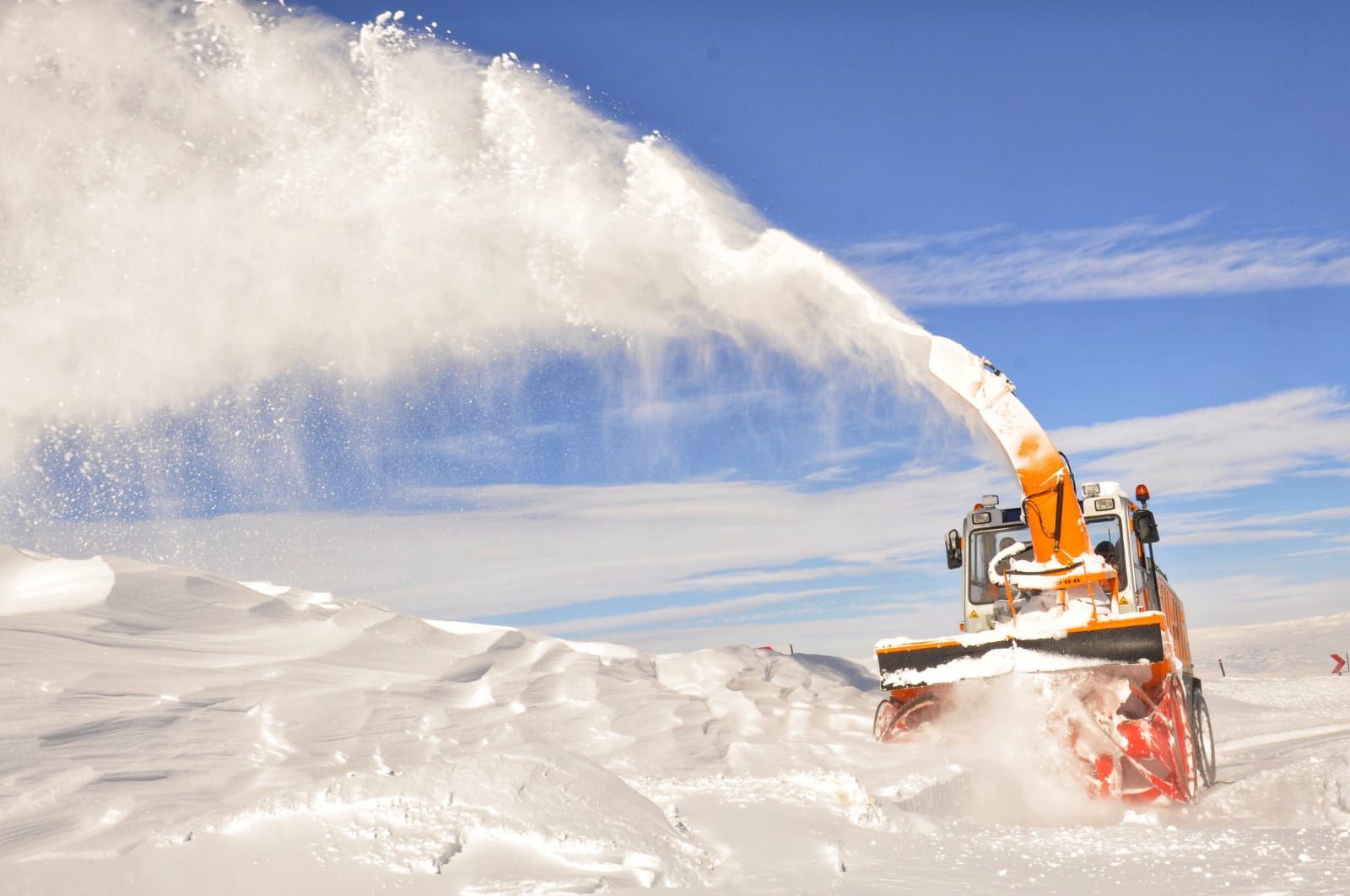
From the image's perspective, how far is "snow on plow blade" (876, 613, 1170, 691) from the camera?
A: 25.3 ft

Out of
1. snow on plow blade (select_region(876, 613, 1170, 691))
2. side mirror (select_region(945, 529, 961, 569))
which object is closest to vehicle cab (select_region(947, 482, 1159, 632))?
side mirror (select_region(945, 529, 961, 569))

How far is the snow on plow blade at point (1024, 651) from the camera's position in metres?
7.72

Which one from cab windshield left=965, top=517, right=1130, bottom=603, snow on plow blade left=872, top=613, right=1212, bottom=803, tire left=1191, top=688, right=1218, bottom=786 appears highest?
cab windshield left=965, top=517, right=1130, bottom=603

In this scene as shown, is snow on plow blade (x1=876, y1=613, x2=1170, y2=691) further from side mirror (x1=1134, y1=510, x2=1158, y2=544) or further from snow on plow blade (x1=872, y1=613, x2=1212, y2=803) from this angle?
side mirror (x1=1134, y1=510, x2=1158, y2=544)

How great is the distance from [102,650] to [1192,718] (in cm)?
888

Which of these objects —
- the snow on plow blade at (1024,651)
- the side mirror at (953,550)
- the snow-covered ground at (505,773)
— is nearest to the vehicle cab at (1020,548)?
the side mirror at (953,550)

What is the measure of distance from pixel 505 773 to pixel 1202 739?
6507 mm

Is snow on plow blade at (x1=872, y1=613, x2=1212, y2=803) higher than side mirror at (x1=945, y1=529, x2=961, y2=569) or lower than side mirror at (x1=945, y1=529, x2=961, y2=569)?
lower

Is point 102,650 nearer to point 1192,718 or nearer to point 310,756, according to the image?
point 310,756

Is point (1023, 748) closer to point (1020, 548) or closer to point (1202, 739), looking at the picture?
point (1020, 548)

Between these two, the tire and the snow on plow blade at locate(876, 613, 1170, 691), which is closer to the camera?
the snow on plow blade at locate(876, 613, 1170, 691)

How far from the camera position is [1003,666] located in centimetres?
814

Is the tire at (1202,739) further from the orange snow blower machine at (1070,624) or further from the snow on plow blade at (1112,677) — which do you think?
the snow on plow blade at (1112,677)

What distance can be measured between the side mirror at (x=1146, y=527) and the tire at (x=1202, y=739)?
143 centimetres
